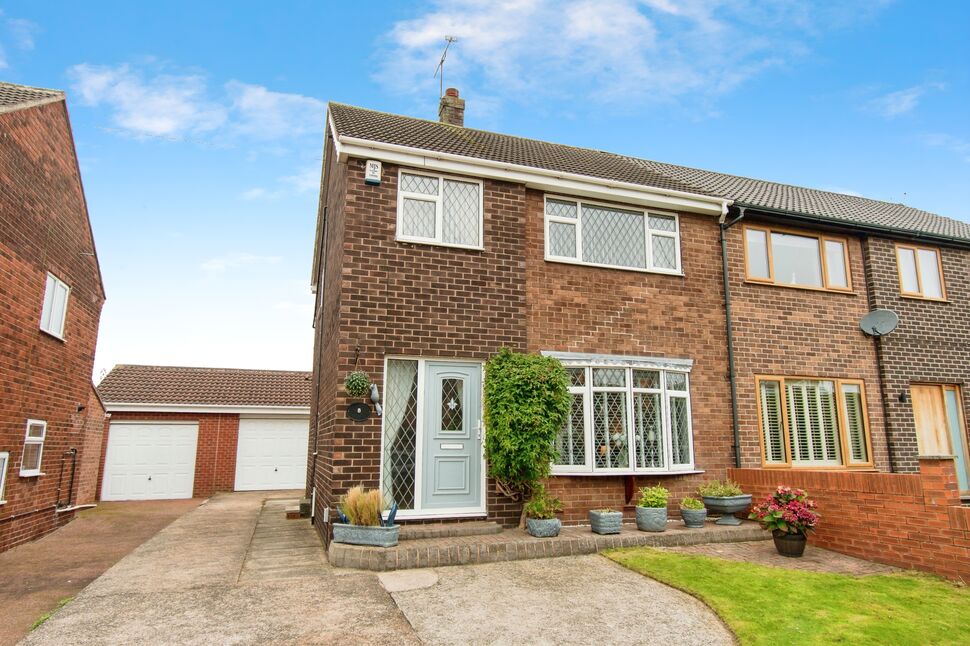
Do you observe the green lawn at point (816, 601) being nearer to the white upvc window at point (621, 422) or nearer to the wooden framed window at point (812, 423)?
the white upvc window at point (621, 422)

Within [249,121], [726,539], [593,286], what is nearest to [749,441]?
[726,539]

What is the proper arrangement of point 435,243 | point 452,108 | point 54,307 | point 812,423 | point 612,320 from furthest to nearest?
point 452,108, point 54,307, point 812,423, point 612,320, point 435,243

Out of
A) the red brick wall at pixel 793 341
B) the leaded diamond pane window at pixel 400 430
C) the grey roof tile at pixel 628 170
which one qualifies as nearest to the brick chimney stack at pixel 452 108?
the grey roof tile at pixel 628 170

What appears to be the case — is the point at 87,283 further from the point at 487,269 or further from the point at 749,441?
the point at 749,441

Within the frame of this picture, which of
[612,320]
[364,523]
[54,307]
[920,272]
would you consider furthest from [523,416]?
[920,272]

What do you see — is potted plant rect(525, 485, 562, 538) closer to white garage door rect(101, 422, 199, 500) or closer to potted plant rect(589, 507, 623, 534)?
potted plant rect(589, 507, 623, 534)

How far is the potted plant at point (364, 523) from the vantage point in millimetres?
6598

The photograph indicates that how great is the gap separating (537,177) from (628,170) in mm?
3245

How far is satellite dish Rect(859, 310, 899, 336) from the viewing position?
1077 cm

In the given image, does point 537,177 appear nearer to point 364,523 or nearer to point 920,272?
point 364,523

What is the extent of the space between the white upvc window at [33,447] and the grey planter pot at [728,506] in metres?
11.4

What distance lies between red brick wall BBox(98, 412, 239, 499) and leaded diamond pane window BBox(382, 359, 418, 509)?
13181mm

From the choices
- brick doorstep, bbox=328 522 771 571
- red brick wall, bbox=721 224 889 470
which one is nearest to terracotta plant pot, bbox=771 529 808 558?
brick doorstep, bbox=328 522 771 571

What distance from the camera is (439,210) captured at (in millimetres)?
8688
